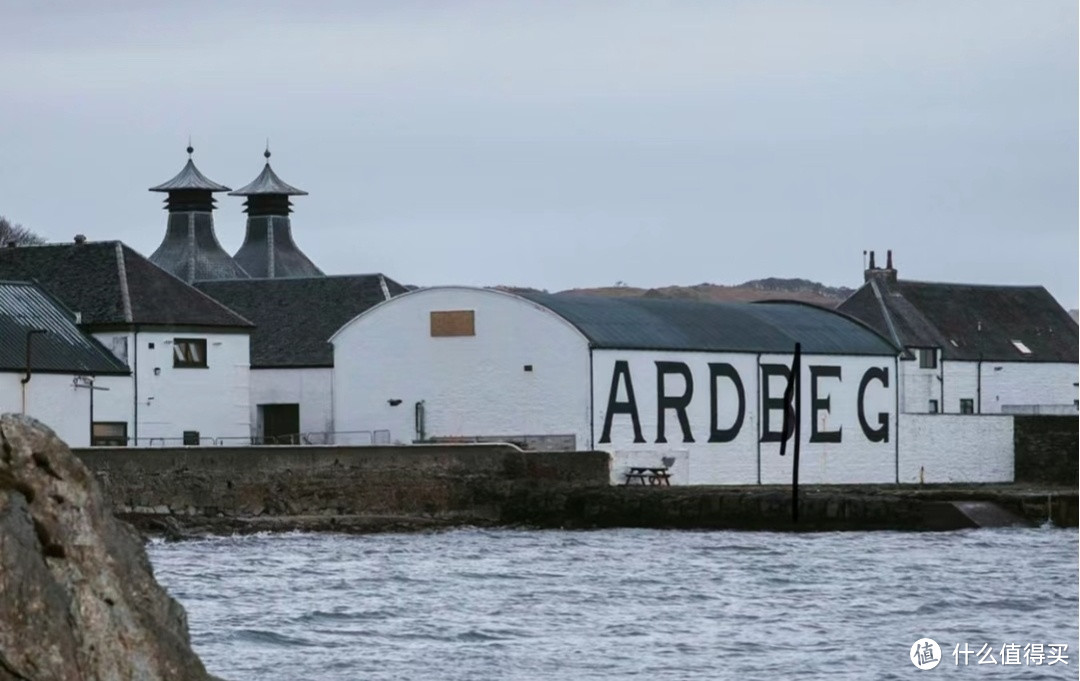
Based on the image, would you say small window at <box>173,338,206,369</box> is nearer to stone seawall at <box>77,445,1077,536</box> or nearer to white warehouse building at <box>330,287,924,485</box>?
white warehouse building at <box>330,287,924,485</box>

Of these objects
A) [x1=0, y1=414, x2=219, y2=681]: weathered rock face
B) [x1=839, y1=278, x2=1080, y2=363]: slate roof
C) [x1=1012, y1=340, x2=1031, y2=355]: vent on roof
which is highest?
[x1=839, y1=278, x2=1080, y2=363]: slate roof

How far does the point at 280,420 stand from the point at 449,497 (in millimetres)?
14485

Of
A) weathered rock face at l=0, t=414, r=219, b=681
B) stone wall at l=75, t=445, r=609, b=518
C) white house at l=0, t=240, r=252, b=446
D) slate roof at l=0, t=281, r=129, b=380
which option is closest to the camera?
weathered rock face at l=0, t=414, r=219, b=681

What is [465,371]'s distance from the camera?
52.9 metres

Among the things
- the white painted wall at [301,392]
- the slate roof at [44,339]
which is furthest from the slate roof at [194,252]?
the slate roof at [44,339]

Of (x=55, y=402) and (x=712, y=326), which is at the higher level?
(x=712, y=326)

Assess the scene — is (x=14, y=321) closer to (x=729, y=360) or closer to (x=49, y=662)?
(x=729, y=360)

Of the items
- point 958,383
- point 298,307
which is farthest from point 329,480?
point 958,383

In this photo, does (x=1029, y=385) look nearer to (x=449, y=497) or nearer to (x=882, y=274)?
(x=882, y=274)

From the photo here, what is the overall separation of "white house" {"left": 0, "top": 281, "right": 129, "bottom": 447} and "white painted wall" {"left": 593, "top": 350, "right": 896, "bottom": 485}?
11.4m

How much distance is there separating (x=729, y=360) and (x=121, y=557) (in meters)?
42.1

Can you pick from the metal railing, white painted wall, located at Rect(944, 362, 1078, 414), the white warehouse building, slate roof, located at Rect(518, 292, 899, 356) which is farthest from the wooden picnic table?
white painted wall, located at Rect(944, 362, 1078, 414)

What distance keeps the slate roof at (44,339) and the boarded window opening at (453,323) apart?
7.37 m

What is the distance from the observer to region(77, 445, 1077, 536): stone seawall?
44438 millimetres
